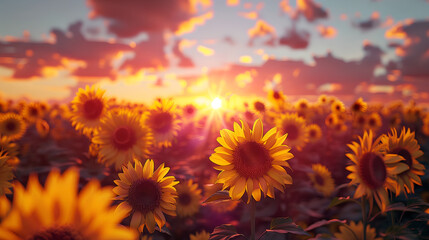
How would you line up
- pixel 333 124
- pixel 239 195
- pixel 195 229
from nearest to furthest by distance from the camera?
pixel 239 195 → pixel 195 229 → pixel 333 124

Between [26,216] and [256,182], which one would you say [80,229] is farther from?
[256,182]

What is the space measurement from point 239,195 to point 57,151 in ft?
17.1

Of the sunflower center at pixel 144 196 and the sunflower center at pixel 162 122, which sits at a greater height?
the sunflower center at pixel 162 122

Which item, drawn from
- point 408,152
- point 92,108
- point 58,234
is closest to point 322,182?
point 408,152

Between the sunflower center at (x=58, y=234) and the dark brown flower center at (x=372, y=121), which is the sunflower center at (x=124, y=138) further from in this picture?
the dark brown flower center at (x=372, y=121)

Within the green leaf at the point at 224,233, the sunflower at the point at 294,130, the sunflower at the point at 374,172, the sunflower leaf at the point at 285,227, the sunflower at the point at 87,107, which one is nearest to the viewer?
the sunflower leaf at the point at 285,227

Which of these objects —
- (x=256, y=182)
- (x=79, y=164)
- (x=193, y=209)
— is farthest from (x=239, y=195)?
(x=79, y=164)

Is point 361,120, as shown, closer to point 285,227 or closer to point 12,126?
point 285,227

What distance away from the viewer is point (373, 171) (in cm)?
265

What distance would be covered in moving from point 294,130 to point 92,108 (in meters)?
5.51

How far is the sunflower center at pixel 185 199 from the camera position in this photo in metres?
5.22

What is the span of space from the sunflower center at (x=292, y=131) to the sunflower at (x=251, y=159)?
17.3 ft

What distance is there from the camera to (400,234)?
2936 mm

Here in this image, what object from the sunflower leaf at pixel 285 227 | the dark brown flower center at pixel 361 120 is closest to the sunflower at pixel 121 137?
the sunflower leaf at pixel 285 227
